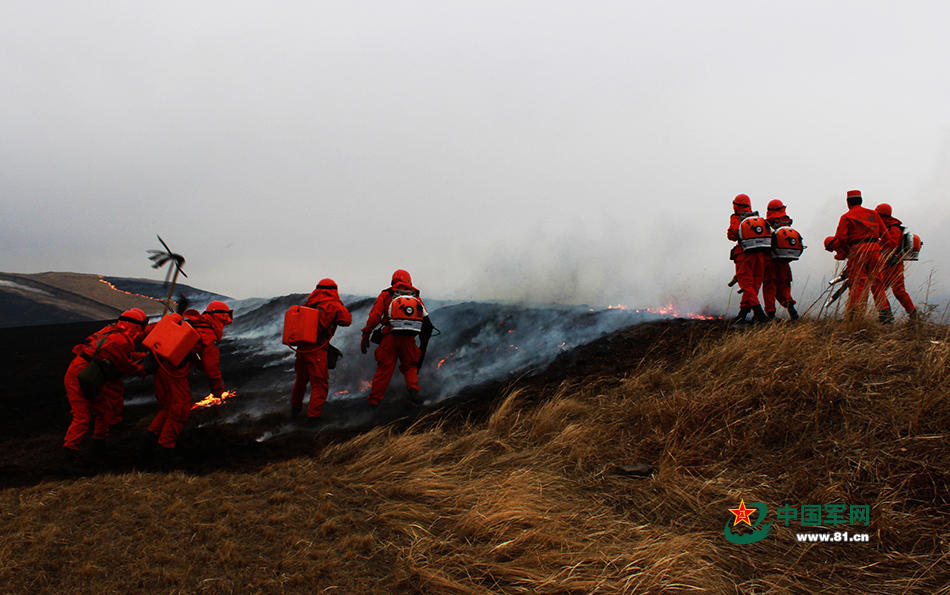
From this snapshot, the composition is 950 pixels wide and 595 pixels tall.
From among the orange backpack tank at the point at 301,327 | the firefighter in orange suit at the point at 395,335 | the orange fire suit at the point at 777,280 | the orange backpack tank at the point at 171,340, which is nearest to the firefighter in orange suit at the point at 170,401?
the orange backpack tank at the point at 171,340

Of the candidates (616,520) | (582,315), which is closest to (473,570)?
(616,520)

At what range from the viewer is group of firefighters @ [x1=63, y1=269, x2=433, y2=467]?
587cm

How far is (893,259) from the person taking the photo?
8.09 meters

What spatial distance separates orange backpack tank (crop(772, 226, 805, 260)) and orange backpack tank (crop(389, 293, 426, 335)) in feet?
21.8

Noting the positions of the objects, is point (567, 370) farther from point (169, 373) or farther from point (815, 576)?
point (169, 373)

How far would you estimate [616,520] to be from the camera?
140 inches

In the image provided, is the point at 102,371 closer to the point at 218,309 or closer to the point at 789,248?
the point at 218,309

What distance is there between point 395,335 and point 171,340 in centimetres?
318

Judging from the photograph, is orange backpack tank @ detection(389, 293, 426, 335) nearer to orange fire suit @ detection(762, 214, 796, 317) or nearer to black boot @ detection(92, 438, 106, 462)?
black boot @ detection(92, 438, 106, 462)

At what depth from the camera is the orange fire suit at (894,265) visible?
7.93 m

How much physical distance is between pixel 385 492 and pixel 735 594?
2.89m

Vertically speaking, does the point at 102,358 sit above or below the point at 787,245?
below

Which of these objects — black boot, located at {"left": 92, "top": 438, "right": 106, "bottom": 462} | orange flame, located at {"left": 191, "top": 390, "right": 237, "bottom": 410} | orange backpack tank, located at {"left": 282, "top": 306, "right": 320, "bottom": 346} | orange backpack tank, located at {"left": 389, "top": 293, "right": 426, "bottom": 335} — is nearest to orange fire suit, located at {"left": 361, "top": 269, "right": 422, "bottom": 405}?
orange backpack tank, located at {"left": 389, "top": 293, "right": 426, "bottom": 335}

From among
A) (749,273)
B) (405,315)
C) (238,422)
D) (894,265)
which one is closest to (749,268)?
(749,273)
